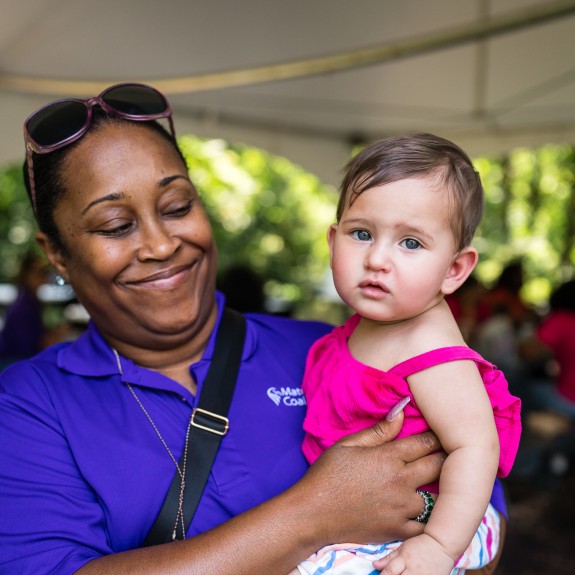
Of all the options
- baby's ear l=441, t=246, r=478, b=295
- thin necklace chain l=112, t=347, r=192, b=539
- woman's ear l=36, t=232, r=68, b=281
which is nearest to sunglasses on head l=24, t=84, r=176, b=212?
woman's ear l=36, t=232, r=68, b=281

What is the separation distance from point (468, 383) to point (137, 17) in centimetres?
289

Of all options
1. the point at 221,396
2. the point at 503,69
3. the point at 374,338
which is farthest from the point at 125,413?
the point at 503,69

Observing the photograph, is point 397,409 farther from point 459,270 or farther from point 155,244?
point 155,244

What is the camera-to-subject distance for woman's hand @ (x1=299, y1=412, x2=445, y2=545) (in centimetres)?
146

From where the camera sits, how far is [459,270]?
1.55 m

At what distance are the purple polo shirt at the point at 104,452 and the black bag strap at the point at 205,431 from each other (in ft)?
0.10

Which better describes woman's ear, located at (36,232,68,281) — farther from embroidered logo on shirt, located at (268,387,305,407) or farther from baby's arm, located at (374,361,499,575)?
baby's arm, located at (374,361,499,575)

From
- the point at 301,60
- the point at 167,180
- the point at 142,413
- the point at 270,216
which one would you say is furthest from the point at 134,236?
the point at 270,216

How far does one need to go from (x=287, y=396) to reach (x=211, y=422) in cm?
27

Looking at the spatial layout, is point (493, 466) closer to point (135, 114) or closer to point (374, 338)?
point (374, 338)

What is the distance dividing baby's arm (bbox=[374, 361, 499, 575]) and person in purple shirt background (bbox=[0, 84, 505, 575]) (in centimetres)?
8

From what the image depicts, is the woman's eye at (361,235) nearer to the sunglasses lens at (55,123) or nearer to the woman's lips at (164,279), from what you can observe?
the woman's lips at (164,279)

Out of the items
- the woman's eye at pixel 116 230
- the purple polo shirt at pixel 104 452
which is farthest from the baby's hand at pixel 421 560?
the woman's eye at pixel 116 230

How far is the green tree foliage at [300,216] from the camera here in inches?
597
